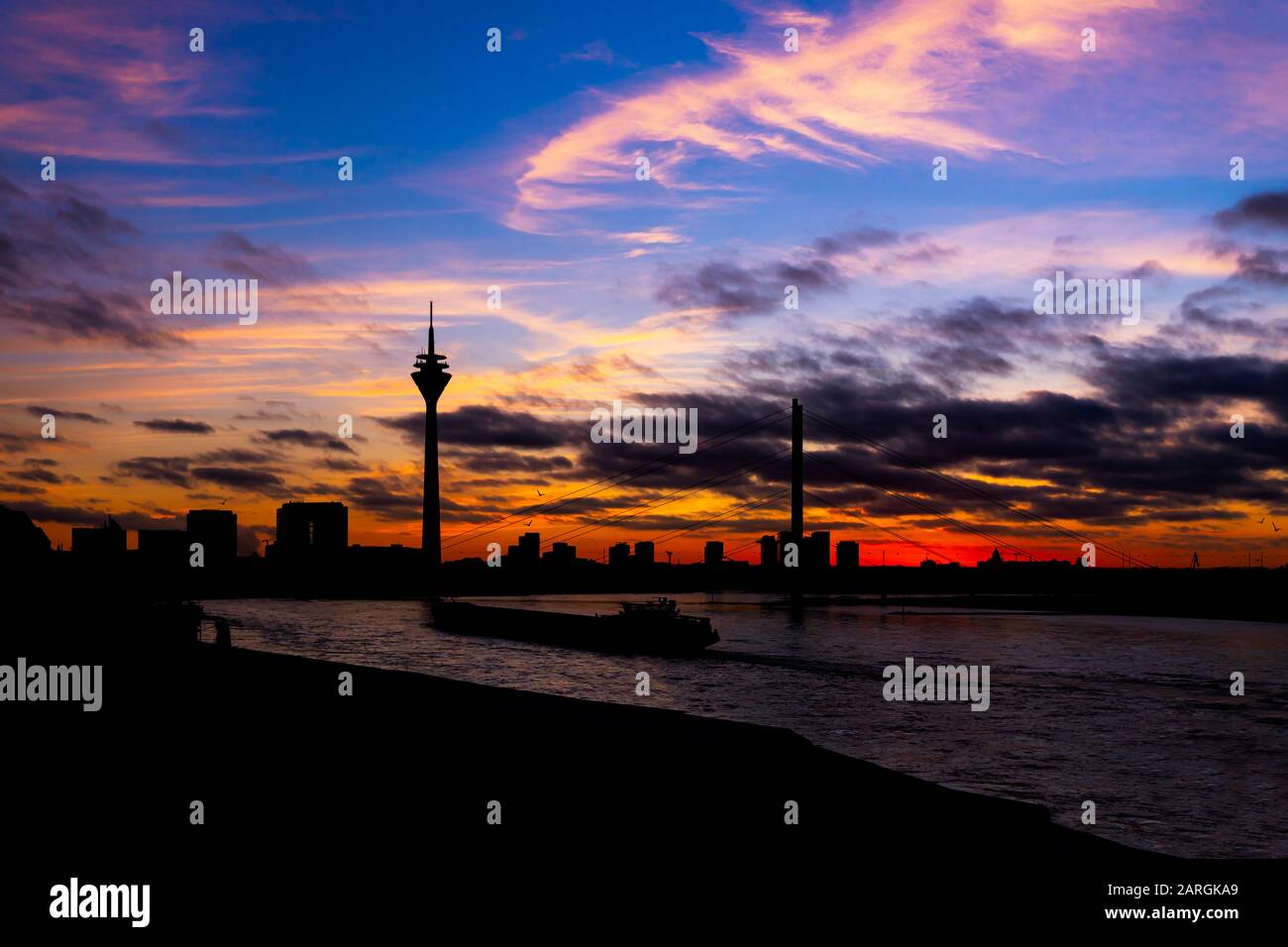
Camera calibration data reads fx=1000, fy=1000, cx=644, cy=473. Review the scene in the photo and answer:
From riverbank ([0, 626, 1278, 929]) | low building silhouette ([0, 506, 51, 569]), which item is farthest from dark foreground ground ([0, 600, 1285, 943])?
low building silhouette ([0, 506, 51, 569])

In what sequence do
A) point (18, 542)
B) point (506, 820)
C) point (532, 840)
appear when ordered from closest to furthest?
point (532, 840) → point (506, 820) → point (18, 542)

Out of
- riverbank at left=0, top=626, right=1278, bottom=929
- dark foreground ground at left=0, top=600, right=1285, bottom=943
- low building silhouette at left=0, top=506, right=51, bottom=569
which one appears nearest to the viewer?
dark foreground ground at left=0, top=600, right=1285, bottom=943

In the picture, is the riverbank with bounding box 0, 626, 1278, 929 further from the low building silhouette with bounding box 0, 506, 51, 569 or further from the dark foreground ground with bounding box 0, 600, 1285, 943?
the low building silhouette with bounding box 0, 506, 51, 569

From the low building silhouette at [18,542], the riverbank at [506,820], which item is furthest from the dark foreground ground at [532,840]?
the low building silhouette at [18,542]

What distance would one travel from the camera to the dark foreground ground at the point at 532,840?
9.84 m

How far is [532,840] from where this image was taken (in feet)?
39.0

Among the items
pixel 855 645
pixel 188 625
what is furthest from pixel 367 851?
pixel 855 645

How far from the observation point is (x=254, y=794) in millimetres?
14523

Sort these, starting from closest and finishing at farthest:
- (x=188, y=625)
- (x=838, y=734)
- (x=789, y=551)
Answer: (x=838, y=734) → (x=188, y=625) → (x=789, y=551)

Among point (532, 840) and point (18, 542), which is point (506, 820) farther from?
point (18, 542)

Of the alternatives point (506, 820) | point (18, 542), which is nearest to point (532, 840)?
point (506, 820)

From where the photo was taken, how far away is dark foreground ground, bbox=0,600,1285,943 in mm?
9836
